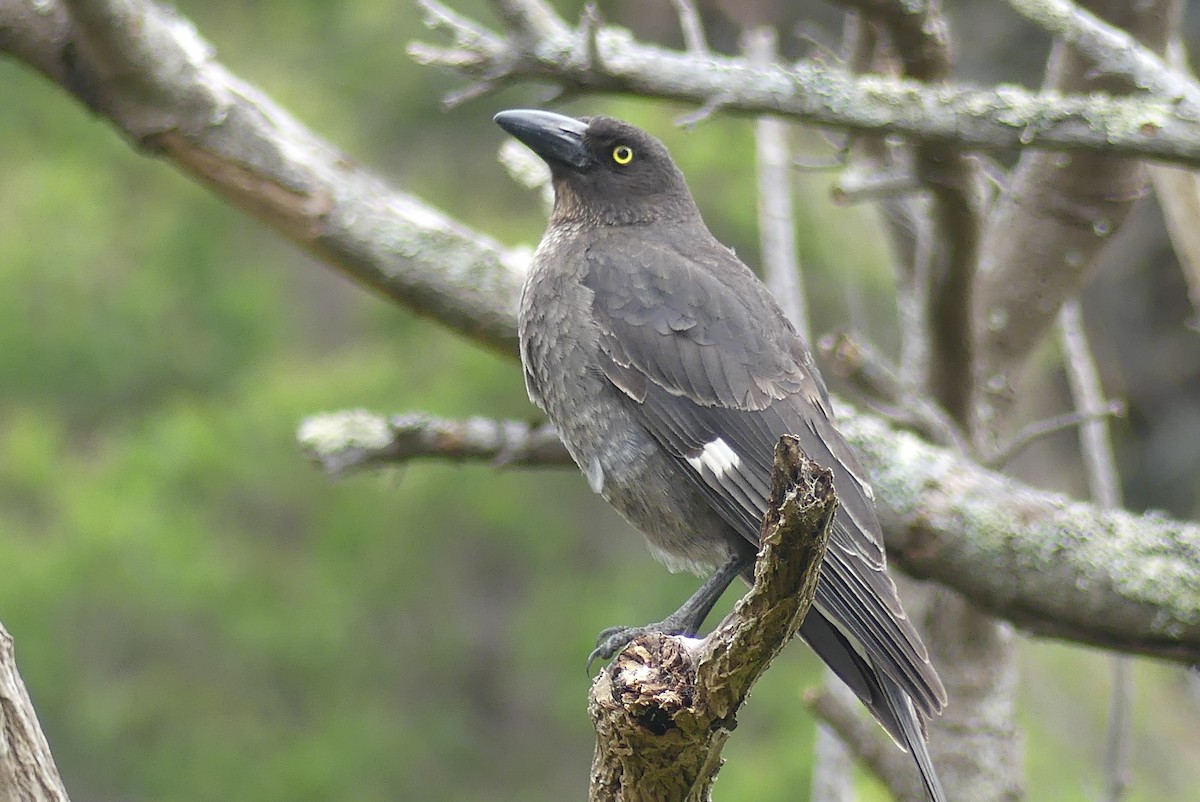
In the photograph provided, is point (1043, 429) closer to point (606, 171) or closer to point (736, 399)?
point (736, 399)

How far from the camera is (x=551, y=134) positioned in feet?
13.1

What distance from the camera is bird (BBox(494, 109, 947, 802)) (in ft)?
10.4

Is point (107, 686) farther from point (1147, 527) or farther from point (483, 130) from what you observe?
point (1147, 527)

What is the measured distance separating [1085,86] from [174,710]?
19.5 feet

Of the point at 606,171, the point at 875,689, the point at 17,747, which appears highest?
the point at 606,171

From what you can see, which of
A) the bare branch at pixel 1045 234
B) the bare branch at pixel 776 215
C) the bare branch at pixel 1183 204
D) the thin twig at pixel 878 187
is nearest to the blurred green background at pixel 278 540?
the bare branch at pixel 776 215

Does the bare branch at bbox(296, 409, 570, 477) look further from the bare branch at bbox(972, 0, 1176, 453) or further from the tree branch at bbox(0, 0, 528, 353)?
the bare branch at bbox(972, 0, 1176, 453)

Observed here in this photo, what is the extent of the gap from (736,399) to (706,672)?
3.80 feet

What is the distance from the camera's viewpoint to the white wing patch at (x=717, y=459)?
3.35 m

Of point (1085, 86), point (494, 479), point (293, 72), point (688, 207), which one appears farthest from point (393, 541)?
point (1085, 86)

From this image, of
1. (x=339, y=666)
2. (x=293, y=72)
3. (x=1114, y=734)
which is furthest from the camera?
(x=293, y=72)

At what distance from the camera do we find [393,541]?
28.0ft

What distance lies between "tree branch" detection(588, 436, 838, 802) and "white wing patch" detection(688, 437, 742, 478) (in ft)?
2.59

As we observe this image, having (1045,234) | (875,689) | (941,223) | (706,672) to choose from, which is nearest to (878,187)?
(941,223)
